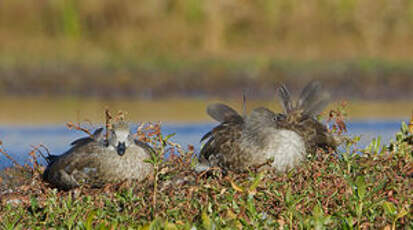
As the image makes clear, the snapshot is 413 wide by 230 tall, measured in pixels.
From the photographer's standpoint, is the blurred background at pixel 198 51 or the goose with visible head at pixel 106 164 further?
the blurred background at pixel 198 51

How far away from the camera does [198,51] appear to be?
1866 cm

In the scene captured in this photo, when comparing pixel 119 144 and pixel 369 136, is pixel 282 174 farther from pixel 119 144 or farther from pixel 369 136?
pixel 369 136

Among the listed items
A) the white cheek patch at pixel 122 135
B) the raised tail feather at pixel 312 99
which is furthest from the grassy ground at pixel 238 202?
the raised tail feather at pixel 312 99

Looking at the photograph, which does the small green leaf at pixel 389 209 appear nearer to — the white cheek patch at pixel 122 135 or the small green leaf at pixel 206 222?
the small green leaf at pixel 206 222

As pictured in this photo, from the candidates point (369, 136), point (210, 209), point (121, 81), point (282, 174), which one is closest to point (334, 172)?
point (282, 174)

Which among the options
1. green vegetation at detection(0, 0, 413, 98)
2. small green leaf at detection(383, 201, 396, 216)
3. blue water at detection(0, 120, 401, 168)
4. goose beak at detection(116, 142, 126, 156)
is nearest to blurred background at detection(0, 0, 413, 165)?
green vegetation at detection(0, 0, 413, 98)

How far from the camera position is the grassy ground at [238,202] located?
4672 millimetres

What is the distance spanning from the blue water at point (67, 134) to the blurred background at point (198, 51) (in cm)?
317

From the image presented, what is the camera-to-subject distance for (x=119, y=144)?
558cm

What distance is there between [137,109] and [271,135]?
8202 millimetres

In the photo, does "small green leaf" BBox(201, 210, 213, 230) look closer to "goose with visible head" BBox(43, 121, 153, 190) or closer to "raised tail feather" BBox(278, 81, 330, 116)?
"goose with visible head" BBox(43, 121, 153, 190)

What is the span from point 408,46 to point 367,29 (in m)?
0.98

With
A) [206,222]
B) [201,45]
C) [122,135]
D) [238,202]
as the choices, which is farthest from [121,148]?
[201,45]

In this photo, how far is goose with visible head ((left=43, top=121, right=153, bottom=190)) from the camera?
5.58 meters
